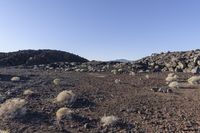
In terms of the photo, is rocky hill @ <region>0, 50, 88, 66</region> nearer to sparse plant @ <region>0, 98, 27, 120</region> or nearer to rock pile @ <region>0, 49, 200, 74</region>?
rock pile @ <region>0, 49, 200, 74</region>

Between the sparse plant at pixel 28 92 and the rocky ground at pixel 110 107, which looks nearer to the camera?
the rocky ground at pixel 110 107

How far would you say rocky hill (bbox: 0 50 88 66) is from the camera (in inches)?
2480

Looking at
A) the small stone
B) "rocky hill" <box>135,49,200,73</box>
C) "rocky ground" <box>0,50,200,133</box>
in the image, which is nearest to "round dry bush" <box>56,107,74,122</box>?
"rocky ground" <box>0,50,200,133</box>

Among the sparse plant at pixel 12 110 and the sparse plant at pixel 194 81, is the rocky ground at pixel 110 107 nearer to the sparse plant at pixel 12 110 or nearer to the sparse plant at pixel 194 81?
the sparse plant at pixel 12 110

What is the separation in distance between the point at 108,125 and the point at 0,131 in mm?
5186

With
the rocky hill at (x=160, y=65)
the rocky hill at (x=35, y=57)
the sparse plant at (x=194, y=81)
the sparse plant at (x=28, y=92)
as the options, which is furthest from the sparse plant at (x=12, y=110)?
the rocky hill at (x=35, y=57)

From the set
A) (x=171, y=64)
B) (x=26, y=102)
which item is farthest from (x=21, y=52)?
(x=26, y=102)

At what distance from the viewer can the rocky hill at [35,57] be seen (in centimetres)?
6300

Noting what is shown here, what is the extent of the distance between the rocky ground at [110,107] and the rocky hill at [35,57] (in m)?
28.0

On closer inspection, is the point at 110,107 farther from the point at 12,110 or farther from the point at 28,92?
the point at 28,92

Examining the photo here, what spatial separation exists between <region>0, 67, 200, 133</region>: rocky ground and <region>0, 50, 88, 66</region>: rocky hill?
91.8 ft

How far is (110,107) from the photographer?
84.3ft

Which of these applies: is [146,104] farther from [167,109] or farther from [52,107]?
[52,107]

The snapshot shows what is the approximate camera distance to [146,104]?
2625 centimetres
